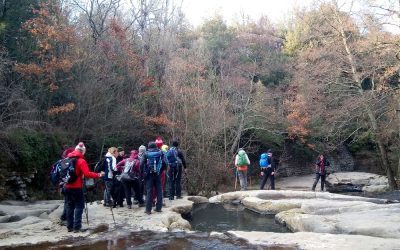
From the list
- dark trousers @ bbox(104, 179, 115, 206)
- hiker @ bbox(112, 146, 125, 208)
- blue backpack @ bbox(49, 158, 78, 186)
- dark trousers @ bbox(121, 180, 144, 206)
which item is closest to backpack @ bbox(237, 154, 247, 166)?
dark trousers @ bbox(121, 180, 144, 206)

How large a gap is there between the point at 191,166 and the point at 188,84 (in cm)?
597

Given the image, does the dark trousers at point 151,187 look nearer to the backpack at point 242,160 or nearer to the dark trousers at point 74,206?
the dark trousers at point 74,206

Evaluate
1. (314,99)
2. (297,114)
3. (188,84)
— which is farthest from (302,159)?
(188,84)

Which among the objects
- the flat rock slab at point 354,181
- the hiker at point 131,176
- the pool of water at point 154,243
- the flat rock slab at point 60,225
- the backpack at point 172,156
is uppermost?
the backpack at point 172,156

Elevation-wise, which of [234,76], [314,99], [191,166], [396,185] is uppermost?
[234,76]

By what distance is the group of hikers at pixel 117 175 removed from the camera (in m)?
8.02

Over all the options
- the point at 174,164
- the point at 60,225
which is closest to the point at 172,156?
the point at 174,164

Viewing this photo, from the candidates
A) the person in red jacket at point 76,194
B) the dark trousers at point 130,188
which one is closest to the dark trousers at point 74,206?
the person in red jacket at point 76,194

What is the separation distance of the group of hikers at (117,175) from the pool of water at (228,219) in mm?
1203

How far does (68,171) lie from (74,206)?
810 millimetres

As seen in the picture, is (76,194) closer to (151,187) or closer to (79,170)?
(79,170)

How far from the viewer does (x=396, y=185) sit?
2038cm

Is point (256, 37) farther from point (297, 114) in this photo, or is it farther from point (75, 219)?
point (75, 219)

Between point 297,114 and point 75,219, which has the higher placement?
point 297,114
